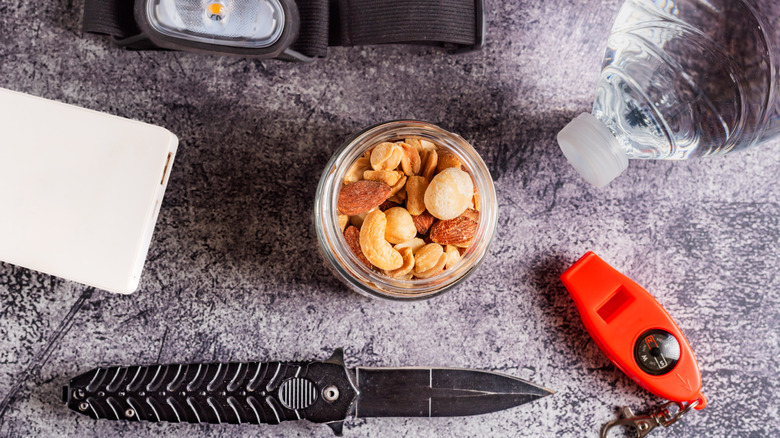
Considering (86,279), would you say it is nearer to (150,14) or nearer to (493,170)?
(150,14)

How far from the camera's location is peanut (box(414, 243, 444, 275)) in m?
0.47

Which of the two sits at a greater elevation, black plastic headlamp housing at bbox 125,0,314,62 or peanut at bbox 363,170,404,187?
black plastic headlamp housing at bbox 125,0,314,62

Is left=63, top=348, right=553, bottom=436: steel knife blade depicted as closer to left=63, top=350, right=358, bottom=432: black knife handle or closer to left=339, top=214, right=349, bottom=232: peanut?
left=63, top=350, right=358, bottom=432: black knife handle

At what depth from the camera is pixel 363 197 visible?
462 mm

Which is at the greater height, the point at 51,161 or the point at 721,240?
the point at 51,161

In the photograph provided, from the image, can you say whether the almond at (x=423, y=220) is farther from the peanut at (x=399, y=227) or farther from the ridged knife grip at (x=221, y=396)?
the ridged knife grip at (x=221, y=396)

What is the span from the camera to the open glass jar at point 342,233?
18.5 inches

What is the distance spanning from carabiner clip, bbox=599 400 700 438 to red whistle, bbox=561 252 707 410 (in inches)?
0.6

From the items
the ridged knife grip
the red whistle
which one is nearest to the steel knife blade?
the ridged knife grip

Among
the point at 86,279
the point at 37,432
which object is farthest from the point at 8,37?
the point at 37,432

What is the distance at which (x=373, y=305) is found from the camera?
57 cm

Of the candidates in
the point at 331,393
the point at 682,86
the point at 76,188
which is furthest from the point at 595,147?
the point at 76,188

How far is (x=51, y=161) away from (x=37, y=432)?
254 millimetres

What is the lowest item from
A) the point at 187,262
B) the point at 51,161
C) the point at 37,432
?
the point at 37,432
